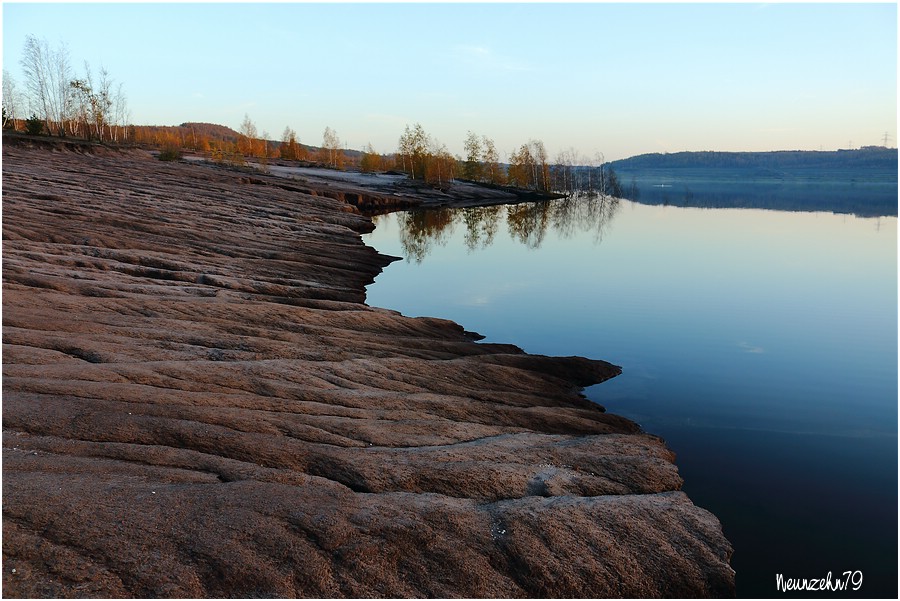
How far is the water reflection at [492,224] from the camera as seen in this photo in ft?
201

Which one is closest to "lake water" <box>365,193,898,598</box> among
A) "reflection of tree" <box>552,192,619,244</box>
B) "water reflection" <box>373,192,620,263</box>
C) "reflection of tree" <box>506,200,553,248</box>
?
"water reflection" <box>373,192,620,263</box>

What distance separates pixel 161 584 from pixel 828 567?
37.7 feet

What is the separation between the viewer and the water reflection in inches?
2410

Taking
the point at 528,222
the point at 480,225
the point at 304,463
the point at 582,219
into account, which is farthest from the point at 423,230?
the point at 304,463

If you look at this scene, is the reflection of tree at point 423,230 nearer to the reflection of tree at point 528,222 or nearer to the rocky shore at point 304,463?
the reflection of tree at point 528,222

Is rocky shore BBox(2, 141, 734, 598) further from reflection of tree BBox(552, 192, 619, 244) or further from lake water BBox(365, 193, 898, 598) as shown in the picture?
Result: reflection of tree BBox(552, 192, 619, 244)

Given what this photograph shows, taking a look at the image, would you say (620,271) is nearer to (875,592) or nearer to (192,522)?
(875,592)

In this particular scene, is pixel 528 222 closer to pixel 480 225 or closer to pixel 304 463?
pixel 480 225

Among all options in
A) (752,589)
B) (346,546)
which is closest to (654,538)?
(752,589)

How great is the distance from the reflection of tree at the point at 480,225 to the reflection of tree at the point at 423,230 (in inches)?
86.4

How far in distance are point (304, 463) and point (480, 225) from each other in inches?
2665

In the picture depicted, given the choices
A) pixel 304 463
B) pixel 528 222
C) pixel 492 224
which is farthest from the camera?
pixel 528 222

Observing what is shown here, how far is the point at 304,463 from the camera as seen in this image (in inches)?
453

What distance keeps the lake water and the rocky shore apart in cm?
181
